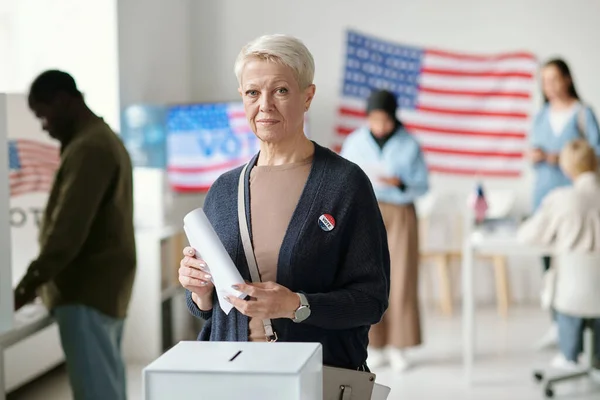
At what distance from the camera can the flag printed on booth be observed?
24.2 ft

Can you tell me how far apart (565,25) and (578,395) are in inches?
156

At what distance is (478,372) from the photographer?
18.3ft

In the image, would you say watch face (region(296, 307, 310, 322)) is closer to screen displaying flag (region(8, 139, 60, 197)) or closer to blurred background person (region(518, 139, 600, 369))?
screen displaying flag (region(8, 139, 60, 197))

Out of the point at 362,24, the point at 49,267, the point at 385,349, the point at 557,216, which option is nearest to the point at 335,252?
the point at 49,267

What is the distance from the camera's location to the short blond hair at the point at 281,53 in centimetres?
187

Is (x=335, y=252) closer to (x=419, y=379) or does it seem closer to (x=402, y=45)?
(x=419, y=379)

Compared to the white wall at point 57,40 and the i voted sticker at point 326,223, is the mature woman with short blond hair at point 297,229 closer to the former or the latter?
the i voted sticker at point 326,223

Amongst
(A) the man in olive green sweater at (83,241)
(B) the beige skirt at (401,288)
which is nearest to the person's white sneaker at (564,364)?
(B) the beige skirt at (401,288)

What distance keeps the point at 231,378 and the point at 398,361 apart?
4273 mm

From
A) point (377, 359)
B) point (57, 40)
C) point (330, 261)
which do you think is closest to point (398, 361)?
point (377, 359)

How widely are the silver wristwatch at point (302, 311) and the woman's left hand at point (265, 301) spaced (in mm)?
20

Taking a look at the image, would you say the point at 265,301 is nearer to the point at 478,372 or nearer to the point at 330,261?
the point at 330,261

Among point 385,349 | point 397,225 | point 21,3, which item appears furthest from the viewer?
point 385,349

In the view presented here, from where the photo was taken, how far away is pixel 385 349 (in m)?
6.17
